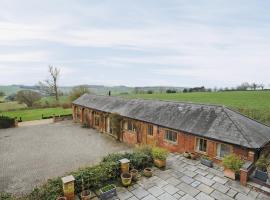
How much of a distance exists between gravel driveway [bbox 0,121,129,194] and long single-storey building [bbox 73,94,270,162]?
3.39m

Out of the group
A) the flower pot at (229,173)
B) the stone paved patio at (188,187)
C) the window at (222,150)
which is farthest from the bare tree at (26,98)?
the flower pot at (229,173)

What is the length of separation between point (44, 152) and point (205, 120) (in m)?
16.4

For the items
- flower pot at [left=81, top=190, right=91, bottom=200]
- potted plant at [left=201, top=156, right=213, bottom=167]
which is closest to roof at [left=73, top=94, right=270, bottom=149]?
potted plant at [left=201, top=156, right=213, bottom=167]

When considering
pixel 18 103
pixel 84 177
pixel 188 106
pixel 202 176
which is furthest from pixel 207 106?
pixel 18 103

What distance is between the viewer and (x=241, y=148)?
40.0ft

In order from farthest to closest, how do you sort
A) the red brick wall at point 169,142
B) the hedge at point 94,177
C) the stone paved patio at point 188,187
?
the red brick wall at point 169,142
the stone paved patio at point 188,187
the hedge at point 94,177

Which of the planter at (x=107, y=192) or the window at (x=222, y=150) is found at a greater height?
the window at (x=222, y=150)

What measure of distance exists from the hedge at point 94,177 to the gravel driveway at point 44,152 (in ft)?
17.5

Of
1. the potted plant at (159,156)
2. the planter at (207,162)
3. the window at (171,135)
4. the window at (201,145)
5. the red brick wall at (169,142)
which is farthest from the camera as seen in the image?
the window at (171,135)

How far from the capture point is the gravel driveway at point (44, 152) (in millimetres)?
14547

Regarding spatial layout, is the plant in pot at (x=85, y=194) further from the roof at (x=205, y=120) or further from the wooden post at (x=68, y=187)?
the roof at (x=205, y=120)

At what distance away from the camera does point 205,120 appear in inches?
604

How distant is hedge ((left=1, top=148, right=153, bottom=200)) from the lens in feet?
27.8

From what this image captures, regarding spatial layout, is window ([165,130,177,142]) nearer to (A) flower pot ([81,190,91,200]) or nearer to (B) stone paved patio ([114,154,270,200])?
(B) stone paved patio ([114,154,270,200])
